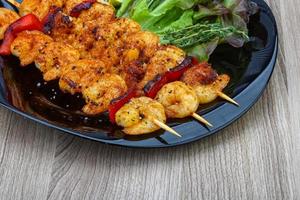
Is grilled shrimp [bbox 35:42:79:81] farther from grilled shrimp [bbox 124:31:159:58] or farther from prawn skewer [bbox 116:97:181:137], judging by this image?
prawn skewer [bbox 116:97:181:137]

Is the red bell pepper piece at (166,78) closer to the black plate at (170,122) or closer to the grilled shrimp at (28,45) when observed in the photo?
the black plate at (170,122)

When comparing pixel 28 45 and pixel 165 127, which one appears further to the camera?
pixel 28 45

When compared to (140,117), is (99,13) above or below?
above

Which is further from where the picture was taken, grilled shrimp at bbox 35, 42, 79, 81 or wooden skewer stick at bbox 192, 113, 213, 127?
grilled shrimp at bbox 35, 42, 79, 81

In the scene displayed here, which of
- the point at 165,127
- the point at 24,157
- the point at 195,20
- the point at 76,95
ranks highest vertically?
the point at 195,20

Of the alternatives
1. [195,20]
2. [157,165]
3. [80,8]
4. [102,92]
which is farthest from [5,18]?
[157,165]

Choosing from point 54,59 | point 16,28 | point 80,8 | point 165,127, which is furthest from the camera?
point 80,8

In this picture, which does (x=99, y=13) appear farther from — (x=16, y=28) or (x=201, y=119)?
(x=201, y=119)

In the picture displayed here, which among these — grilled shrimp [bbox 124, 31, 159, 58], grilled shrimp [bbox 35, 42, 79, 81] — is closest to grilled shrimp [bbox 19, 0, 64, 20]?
grilled shrimp [bbox 35, 42, 79, 81]
